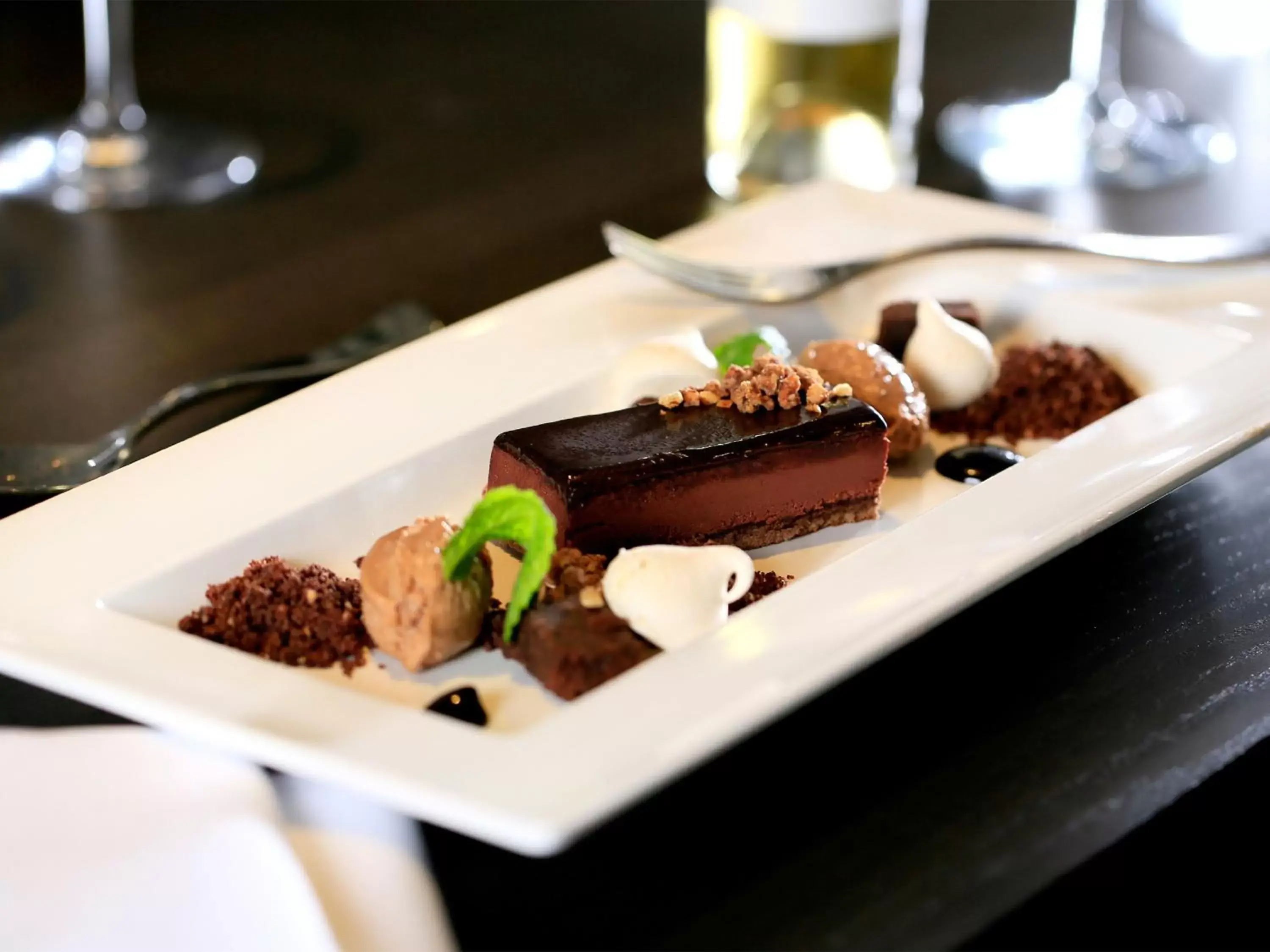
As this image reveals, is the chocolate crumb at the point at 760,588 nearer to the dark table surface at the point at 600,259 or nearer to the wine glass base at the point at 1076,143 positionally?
the dark table surface at the point at 600,259

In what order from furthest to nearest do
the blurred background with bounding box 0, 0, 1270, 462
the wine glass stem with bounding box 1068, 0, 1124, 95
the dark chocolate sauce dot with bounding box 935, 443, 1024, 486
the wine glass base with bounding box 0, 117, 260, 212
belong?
the wine glass stem with bounding box 1068, 0, 1124, 95 → the wine glass base with bounding box 0, 117, 260, 212 → the blurred background with bounding box 0, 0, 1270, 462 → the dark chocolate sauce dot with bounding box 935, 443, 1024, 486

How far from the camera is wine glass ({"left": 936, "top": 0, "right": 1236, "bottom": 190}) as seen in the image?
91.9 inches

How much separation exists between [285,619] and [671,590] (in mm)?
291

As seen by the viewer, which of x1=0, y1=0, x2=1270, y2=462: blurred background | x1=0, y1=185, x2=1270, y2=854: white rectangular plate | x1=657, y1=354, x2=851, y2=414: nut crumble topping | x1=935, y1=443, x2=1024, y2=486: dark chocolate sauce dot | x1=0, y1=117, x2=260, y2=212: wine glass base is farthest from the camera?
x1=0, y1=117, x2=260, y2=212: wine glass base

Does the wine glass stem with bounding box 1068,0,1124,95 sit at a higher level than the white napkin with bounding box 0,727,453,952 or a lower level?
higher

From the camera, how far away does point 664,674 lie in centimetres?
94

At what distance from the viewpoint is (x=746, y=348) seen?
1.47 m

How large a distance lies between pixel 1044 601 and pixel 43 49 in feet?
7.92

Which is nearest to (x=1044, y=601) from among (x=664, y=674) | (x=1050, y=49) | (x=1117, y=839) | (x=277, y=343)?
(x=1117, y=839)

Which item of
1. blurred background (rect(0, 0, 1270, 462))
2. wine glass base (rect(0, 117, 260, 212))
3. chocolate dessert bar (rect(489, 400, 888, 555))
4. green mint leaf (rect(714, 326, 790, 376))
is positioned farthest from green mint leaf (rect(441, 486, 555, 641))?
wine glass base (rect(0, 117, 260, 212))

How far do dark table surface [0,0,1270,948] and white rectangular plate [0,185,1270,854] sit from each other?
0.11 meters

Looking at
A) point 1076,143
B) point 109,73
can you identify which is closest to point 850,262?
point 1076,143

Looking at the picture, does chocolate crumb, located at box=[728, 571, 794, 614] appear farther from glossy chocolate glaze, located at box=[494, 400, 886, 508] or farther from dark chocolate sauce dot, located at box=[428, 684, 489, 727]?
dark chocolate sauce dot, located at box=[428, 684, 489, 727]

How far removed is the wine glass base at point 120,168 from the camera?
7.39 ft
